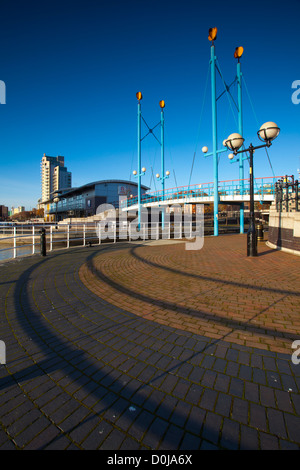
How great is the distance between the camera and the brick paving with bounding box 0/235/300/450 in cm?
163

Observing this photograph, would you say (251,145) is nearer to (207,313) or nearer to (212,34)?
(207,313)

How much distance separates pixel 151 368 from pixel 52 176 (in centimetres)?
18546

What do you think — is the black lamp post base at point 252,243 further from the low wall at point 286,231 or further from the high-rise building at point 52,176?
the high-rise building at point 52,176

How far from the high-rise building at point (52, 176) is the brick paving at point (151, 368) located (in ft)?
556

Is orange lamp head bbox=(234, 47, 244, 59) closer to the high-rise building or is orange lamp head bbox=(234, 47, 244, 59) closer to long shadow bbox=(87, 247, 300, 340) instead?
long shadow bbox=(87, 247, 300, 340)

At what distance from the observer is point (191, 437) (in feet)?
5.19

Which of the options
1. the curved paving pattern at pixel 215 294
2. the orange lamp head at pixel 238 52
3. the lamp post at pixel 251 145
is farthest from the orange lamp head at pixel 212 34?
the curved paving pattern at pixel 215 294

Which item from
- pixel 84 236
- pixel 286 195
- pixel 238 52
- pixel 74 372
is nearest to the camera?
pixel 74 372

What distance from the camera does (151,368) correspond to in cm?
234

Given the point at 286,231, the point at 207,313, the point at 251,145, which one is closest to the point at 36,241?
the point at 251,145

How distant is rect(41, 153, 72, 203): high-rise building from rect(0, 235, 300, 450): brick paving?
170 m

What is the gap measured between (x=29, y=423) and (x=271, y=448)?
1871 millimetres

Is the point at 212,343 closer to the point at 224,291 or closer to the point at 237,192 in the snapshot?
the point at 224,291

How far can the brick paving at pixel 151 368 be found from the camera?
163 centimetres
